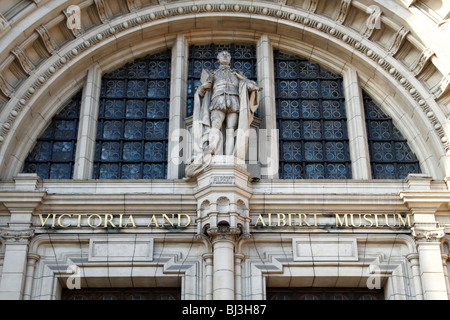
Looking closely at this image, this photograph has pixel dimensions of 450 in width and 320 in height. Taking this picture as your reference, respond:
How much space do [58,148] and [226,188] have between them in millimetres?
5070

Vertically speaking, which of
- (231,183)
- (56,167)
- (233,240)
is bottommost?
(233,240)

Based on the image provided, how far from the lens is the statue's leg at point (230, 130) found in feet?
70.4

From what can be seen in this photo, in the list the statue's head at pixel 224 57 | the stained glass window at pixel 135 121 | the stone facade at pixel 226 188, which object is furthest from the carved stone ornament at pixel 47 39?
the statue's head at pixel 224 57

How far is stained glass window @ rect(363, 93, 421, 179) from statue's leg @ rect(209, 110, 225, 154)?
13.3 ft

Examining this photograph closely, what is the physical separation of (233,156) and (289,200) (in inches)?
65.3

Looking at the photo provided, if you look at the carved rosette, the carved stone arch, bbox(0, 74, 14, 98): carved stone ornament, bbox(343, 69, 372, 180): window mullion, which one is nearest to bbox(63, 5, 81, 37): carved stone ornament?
the carved stone arch

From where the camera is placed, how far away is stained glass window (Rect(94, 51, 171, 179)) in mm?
22578

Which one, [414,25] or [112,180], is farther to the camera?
[414,25]

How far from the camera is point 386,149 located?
2309 cm

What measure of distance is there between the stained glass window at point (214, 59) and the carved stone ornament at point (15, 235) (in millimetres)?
6217

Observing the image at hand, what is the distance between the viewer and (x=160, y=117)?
23469mm

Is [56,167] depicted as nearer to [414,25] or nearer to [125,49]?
[125,49]

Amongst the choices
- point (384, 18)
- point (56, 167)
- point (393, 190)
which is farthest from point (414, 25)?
point (56, 167)

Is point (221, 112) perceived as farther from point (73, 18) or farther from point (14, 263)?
point (14, 263)
